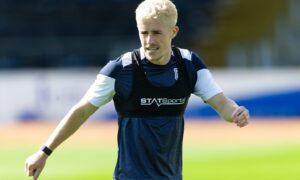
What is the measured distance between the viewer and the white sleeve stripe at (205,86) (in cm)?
614

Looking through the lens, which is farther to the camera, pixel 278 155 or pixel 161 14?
pixel 278 155

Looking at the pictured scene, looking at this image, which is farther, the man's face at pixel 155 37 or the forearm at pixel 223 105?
the forearm at pixel 223 105

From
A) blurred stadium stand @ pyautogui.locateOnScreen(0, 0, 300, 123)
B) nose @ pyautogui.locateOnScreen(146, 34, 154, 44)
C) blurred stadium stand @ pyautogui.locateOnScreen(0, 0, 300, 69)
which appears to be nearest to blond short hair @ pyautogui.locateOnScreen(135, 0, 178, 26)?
nose @ pyautogui.locateOnScreen(146, 34, 154, 44)

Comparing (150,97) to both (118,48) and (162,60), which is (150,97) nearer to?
(162,60)

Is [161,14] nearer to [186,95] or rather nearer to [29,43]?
[186,95]

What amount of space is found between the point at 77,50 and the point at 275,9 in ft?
26.4

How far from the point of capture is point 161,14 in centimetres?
573

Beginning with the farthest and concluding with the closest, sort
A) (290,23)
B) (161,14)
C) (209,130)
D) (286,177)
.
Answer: (290,23) → (209,130) → (286,177) → (161,14)

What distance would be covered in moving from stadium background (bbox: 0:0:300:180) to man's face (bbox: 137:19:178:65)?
7.45 m

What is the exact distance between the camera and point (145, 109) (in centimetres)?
602

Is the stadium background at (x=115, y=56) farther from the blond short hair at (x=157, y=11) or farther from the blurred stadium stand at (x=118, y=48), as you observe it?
the blond short hair at (x=157, y=11)

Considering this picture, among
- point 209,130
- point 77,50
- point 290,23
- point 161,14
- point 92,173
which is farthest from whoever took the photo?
point 290,23

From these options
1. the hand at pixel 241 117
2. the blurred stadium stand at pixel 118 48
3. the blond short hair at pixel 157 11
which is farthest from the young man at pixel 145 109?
the blurred stadium stand at pixel 118 48

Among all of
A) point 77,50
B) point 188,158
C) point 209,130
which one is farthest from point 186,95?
point 77,50
